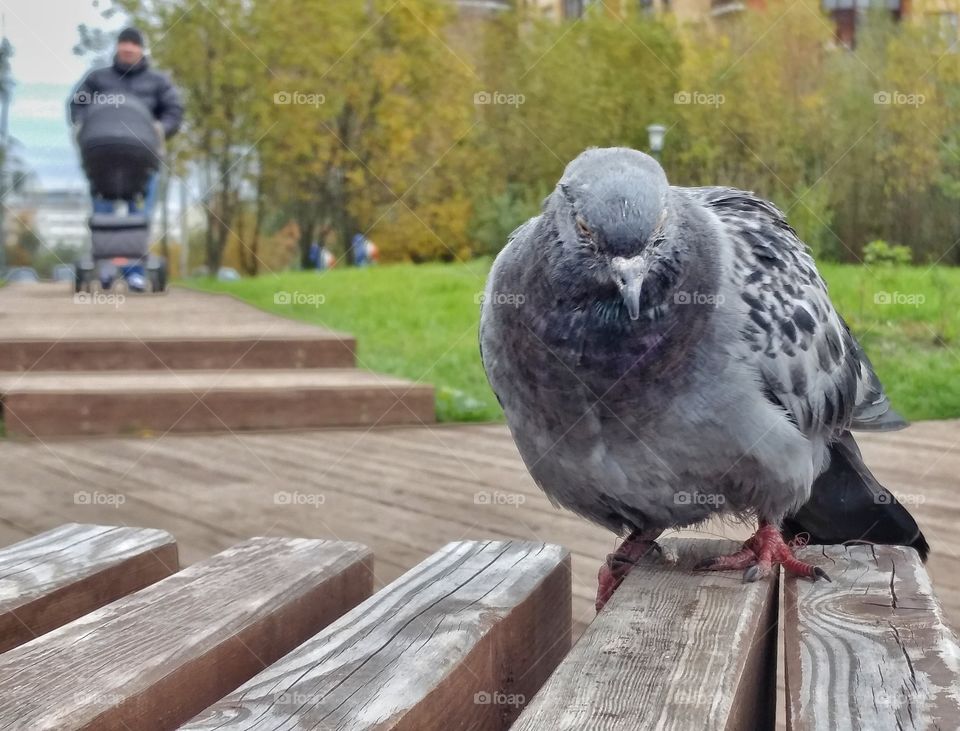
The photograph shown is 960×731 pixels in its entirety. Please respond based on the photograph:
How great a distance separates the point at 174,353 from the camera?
6.64 m

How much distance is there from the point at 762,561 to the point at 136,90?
7.15 meters

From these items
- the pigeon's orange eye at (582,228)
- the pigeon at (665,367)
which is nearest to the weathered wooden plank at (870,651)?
the pigeon at (665,367)

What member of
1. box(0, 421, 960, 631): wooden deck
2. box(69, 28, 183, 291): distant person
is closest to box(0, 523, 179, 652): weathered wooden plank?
box(0, 421, 960, 631): wooden deck

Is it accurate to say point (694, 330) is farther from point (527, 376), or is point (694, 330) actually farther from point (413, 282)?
point (413, 282)

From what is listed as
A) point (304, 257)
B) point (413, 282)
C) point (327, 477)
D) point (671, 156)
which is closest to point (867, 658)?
point (327, 477)

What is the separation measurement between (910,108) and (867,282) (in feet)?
4.55

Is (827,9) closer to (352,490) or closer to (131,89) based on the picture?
(131,89)

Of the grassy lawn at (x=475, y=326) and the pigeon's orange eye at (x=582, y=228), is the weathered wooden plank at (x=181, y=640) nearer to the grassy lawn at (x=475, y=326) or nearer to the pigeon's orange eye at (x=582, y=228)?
the pigeon's orange eye at (x=582, y=228)

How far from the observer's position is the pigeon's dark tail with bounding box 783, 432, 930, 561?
2172 millimetres

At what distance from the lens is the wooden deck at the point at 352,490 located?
369 centimetres

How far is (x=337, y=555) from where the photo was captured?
64.5 inches

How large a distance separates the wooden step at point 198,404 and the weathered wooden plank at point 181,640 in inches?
169

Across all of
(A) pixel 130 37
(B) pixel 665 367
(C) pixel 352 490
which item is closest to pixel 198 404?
(C) pixel 352 490

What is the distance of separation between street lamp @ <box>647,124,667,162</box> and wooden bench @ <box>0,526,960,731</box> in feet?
20.8
